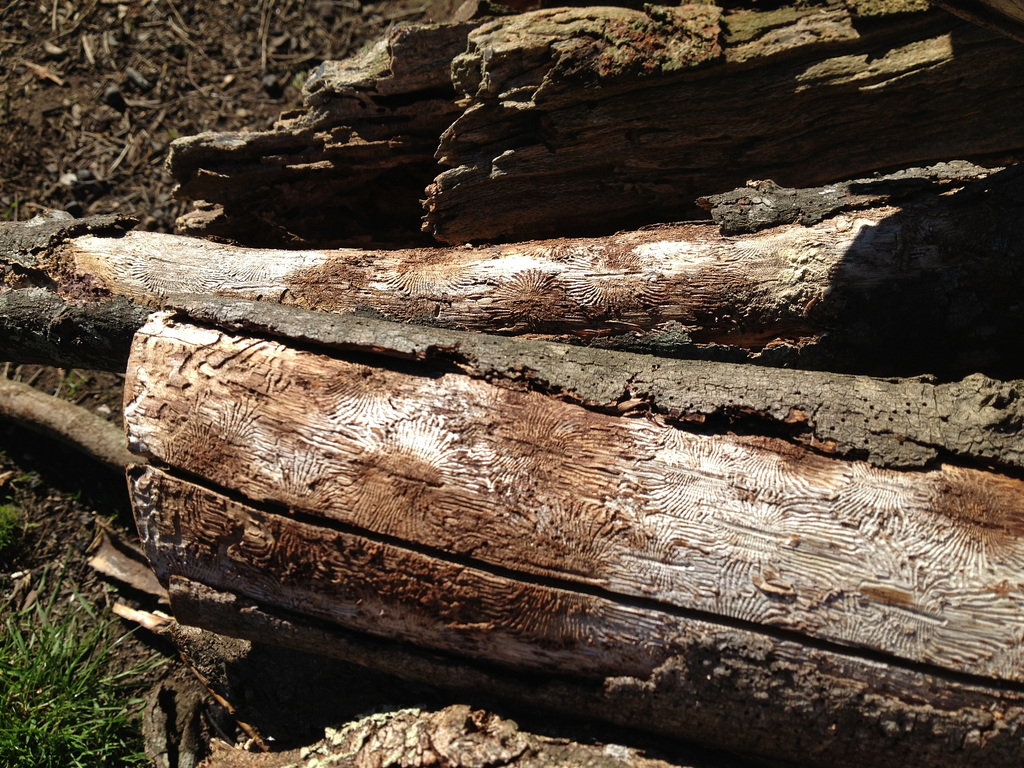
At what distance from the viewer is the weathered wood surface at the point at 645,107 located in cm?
279

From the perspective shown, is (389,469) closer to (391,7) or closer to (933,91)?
(933,91)

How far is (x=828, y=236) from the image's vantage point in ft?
7.80

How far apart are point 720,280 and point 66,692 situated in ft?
9.92

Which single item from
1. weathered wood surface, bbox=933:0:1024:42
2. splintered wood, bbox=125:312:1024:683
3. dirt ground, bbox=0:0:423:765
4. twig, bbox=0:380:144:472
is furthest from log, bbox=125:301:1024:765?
dirt ground, bbox=0:0:423:765

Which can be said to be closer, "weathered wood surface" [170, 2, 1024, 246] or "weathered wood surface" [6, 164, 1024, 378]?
"weathered wood surface" [6, 164, 1024, 378]

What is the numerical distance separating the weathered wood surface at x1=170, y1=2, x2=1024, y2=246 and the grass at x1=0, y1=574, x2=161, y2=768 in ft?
7.06

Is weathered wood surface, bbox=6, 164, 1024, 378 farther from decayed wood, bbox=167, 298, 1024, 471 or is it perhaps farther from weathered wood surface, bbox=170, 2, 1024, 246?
weathered wood surface, bbox=170, 2, 1024, 246

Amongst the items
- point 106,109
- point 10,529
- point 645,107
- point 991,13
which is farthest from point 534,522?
point 106,109

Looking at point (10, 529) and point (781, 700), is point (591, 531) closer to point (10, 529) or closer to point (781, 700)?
point (781, 700)

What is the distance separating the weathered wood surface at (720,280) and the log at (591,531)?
330 millimetres

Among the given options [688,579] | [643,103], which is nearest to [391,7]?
[643,103]

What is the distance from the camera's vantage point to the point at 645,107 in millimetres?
2873

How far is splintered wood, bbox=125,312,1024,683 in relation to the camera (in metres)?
1.78

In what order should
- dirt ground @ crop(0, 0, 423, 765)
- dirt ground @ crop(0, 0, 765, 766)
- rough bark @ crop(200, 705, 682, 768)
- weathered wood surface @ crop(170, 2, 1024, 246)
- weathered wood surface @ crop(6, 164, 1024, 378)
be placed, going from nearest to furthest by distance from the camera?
rough bark @ crop(200, 705, 682, 768)
weathered wood surface @ crop(6, 164, 1024, 378)
weathered wood surface @ crop(170, 2, 1024, 246)
dirt ground @ crop(0, 0, 765, 766)
dirt ground @ crop(0, 0, 423, 765)
